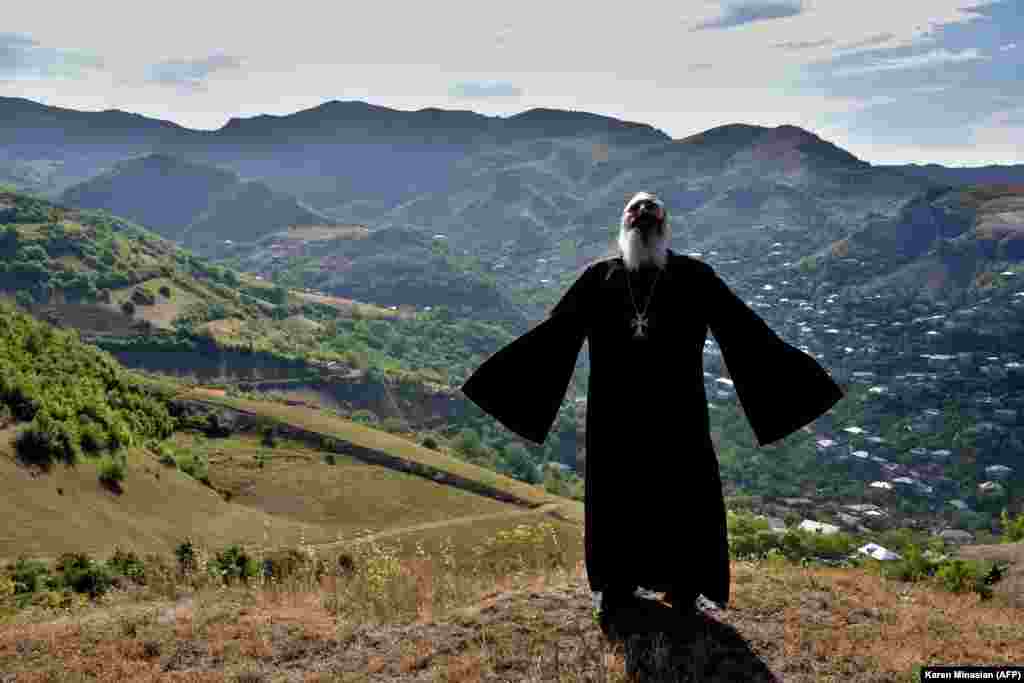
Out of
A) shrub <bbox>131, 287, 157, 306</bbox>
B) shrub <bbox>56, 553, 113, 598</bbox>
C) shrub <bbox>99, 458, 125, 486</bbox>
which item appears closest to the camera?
shrub <bbox>56, 553, 113, 598</bbox>

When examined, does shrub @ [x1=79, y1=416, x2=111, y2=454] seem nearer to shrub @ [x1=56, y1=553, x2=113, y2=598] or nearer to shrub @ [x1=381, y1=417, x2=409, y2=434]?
shrub @ [x1=56, y1=553, x2=113, y2=598]

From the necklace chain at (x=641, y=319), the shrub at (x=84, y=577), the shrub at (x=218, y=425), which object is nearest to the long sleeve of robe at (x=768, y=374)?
the necklace chain at (x=641, y=319)

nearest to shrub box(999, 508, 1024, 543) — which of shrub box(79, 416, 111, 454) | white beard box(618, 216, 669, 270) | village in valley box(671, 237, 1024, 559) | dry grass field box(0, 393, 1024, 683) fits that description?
dry grass field box(0, 393, 1024, 683)

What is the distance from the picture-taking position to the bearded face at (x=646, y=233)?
7.94 m

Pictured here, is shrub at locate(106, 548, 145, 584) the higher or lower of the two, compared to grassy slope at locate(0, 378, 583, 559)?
higher

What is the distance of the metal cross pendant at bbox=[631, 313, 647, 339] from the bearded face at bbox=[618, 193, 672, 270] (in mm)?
470

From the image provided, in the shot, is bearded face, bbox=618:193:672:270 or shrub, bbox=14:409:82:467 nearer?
bearded face, bbox=618:193:672:270

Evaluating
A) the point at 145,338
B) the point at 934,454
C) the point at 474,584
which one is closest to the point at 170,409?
the point at 145,338

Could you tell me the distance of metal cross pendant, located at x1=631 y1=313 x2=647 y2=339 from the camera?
26.2ft

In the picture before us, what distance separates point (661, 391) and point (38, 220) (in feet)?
733

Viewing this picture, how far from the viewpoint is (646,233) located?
7941 mm

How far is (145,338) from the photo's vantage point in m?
152

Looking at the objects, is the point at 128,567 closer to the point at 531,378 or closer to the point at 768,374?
the point at 531,378

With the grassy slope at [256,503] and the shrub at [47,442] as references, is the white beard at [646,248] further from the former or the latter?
the shrub at [47,442]
